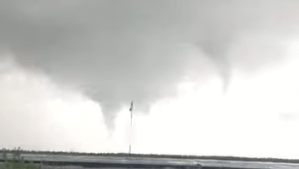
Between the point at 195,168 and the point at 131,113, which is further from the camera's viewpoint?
the point at 131,113

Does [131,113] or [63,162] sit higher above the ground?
[131,113]

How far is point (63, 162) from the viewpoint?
30.6m

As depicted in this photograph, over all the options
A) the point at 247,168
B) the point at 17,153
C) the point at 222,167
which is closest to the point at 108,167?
the point at 222,167

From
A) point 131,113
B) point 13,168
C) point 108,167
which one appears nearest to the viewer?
point 13,168

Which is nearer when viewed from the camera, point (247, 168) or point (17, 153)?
point (17, 153)

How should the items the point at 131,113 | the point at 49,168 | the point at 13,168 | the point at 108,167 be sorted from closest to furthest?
1. the point at 13,168
2. the point at 49,168
3. the point at 108,167
4. the point at 131,113

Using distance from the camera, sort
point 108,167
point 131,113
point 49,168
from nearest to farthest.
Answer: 1. point 49,168
2. point 108,167
3. point 131,113

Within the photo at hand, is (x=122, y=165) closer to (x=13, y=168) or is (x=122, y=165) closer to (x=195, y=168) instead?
(x=195, y=168)

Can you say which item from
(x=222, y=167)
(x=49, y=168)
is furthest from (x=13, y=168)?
(x=222, y=167)

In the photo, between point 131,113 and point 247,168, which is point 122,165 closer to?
point 247,168

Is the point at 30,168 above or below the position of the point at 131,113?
below

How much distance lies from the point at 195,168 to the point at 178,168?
182 centimetres

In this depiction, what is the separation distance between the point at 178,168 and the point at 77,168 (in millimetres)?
7936

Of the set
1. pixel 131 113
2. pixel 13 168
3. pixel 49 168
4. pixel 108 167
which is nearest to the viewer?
pixel 13 168
